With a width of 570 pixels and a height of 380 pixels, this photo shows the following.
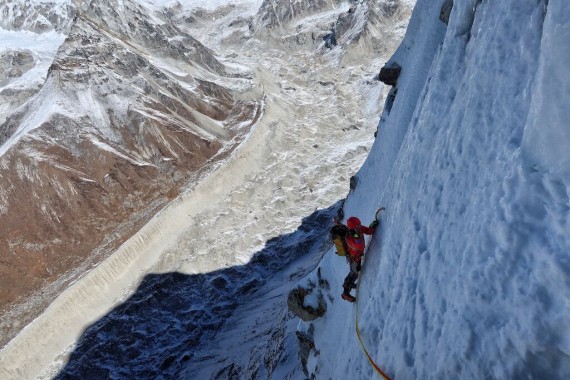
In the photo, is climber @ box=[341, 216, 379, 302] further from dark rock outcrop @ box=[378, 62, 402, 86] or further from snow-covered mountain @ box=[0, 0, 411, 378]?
snow-covered mountain @ box=[0, 0, 411, 378]

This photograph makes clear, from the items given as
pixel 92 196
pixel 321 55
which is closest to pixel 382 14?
pixel 321 55

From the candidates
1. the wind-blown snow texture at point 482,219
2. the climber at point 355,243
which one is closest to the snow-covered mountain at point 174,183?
the climber at point 355,243

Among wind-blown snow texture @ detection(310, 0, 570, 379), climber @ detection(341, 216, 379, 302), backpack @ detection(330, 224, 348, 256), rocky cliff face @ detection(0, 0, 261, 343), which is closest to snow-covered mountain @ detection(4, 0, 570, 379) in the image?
wind-blown snow texture @ detection(310, 0, 570, 379)

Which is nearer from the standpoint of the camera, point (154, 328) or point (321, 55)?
point (154, 328)

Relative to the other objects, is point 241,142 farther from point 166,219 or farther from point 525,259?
point 525,259

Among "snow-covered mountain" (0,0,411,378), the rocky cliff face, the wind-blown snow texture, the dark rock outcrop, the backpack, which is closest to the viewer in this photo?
the wind-blown snow texture
